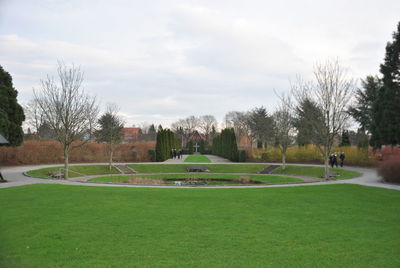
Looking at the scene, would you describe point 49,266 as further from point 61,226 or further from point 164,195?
point 164,195

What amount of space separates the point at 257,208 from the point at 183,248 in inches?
198

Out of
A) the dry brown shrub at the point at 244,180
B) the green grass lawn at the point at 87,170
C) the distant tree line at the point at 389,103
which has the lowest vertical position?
the dry brown shrub at the point at 244,180

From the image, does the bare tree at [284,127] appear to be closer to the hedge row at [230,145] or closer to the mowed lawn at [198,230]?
the hedge row at [230,145]

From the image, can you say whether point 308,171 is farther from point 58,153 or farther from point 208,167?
point 58,153

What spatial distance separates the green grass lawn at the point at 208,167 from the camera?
3303 centimetres

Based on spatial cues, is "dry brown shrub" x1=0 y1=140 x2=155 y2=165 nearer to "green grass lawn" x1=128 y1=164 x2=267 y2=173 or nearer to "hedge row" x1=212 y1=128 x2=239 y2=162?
"green grass lawn" x1=128 y1=164 x2=267 y2=173

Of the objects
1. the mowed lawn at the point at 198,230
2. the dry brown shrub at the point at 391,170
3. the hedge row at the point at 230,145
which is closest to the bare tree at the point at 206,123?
the hedge row at the point at 230,145

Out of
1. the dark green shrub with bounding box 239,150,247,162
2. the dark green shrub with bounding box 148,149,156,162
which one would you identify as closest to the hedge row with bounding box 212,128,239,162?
the dark green shrub with bounding box 239,150,247,162

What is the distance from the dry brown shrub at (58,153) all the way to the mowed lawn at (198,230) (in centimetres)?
2084

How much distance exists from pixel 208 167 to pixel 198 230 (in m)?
26.2

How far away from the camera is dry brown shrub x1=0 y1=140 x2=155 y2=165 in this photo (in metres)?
34.3

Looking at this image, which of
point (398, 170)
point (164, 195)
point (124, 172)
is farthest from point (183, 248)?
point (124, 172)

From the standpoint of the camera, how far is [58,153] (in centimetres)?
3753

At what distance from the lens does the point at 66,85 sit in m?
23.6
